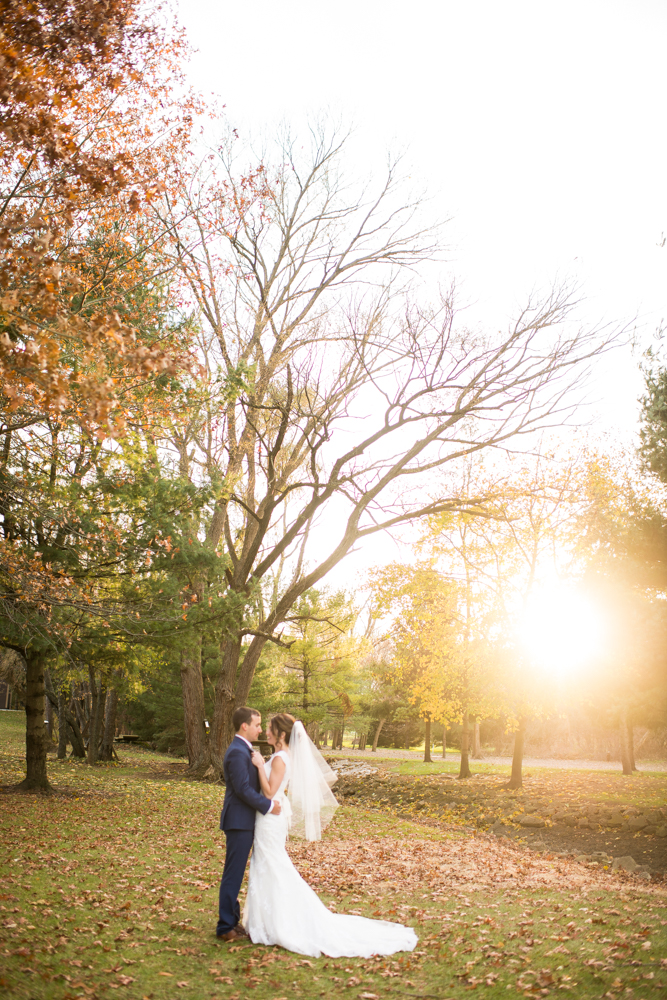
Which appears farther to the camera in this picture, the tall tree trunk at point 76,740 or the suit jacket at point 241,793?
the tall tree trunk at point 76,740

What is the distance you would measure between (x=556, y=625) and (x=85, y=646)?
11.2m

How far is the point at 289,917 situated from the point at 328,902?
1624mm

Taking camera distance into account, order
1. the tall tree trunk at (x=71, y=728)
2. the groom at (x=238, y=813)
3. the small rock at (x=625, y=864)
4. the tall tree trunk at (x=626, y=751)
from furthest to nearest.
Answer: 1. the tall tree trunk at (x=71, y=728)
2. the tall tree trunk at (x=626, y=751)
3. the small rock at (x=625, y=864)
4. the groom at (x=238, y=813)

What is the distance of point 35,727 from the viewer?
13859mm

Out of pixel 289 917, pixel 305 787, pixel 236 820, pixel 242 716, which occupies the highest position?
pixel 242 716

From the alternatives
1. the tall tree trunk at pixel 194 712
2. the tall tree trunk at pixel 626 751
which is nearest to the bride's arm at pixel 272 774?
the tall tree trunk at pixel 194 712

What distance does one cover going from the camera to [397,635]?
21766 millimetres

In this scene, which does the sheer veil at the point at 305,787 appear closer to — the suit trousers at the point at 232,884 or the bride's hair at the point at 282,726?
the bride's hair at the point at 282,726

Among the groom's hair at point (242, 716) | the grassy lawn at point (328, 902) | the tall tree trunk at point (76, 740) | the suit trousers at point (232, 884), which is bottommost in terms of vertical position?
the tall tree trunk at point (76, 740)

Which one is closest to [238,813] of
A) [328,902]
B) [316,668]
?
[328,902]

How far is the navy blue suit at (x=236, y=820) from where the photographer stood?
5.70 meters

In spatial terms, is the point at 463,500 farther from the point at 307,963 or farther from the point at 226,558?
the point at 307,963

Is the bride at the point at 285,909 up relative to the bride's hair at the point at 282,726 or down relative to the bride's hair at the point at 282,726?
down

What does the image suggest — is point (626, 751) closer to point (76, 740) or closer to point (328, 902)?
point (76, 740)
